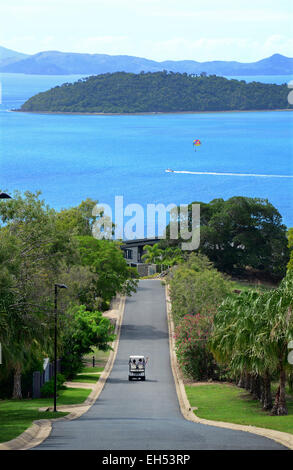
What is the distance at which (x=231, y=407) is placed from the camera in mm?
35031

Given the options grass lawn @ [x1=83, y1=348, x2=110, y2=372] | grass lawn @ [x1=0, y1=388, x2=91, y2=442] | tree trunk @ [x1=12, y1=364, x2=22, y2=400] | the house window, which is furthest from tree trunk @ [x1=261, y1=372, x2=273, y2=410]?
the house window

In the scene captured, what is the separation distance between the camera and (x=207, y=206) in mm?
97375

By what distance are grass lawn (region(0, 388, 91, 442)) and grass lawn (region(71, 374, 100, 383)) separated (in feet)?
12.8

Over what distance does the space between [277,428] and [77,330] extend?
72.6ft

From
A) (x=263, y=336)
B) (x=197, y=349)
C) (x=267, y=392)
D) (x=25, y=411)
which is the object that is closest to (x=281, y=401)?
(x=267, y=392)

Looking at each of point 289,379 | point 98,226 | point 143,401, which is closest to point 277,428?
point 289,379

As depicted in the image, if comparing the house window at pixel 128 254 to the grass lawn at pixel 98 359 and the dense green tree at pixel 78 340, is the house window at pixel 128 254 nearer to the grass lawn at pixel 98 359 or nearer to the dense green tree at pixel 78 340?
the grass lawn at pixel 98 359

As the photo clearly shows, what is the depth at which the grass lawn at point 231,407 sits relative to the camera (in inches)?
1108

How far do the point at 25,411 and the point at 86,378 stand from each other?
1603cm

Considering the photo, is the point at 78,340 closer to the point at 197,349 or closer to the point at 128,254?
the point at 197,349

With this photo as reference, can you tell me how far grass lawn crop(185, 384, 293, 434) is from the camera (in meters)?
28.1

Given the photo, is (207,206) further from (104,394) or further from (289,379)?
(289,379)

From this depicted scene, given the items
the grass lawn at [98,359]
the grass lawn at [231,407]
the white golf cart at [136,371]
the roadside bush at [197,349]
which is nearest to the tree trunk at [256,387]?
the grass lawn at [231,407]

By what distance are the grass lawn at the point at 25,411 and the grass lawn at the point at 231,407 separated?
Result: 6418 millimetres
